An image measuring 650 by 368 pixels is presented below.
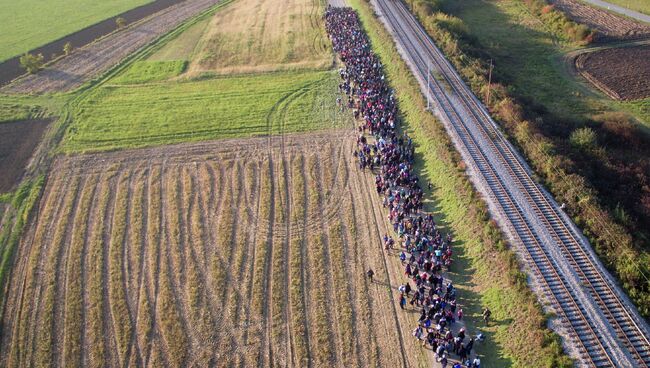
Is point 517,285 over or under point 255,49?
under

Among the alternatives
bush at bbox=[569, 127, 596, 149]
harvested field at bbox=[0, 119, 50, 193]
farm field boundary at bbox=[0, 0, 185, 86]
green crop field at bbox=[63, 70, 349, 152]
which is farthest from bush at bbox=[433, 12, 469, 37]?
farm field boundary at bbox=[0, 0, 185, 86]

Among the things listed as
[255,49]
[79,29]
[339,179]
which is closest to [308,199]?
[339,179]

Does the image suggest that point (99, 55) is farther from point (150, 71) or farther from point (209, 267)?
point (209, 267)

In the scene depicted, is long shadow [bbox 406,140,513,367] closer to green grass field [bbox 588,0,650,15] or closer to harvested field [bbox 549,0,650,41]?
harvested field [bbox 549,0,650,41]

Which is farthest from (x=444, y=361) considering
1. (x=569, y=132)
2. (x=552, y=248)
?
(x=569, y=132)

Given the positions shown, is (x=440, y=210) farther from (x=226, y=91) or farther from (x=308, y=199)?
(x=226, y=91)

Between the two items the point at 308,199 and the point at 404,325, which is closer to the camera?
the point at 404,325

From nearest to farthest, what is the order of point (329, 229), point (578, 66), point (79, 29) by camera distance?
point (329, 229), point (578, 66), point (79, 29)
